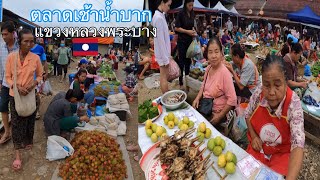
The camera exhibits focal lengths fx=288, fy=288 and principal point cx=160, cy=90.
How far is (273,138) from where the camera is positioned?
2.00 metres

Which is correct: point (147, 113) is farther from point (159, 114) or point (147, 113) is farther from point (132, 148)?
point (132, 148)

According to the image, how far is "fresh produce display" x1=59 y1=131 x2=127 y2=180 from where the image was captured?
9.27ft

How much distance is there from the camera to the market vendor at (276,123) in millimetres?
1729

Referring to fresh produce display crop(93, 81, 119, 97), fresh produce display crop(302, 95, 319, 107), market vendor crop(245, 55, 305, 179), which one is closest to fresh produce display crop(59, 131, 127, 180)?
market vendor crop(245, 55, 305, 179)

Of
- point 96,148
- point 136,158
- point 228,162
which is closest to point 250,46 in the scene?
point 136,158

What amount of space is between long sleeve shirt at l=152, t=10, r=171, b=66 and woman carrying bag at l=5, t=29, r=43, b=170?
1.38 metres

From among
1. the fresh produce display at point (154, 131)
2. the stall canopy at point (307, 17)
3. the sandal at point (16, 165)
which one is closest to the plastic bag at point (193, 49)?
the fresh produce display at point (154, 131)

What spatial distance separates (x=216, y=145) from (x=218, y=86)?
83 centimetres

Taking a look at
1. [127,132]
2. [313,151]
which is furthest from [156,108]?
[313,151]

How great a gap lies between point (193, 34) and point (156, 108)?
1.77m

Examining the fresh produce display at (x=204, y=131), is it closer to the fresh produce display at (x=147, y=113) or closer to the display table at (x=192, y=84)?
the fresh produce display at (x=147, y=113)

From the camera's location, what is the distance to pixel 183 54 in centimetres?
454

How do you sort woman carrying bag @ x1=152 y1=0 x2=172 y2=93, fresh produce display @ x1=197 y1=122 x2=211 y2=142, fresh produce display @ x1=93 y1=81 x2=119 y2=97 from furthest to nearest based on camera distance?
1. fresh produce display @ x1=93 y1=81 x2=119 y2=97
2. woman carrying bag @ x1=152 y1=0 x2=172 y2=93
3. fresh produce display @ x1=197 y1=122 x2=211 y2=142

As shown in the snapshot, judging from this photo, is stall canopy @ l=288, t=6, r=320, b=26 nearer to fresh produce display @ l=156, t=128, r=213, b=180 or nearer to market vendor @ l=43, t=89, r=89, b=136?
market vendor @ l=43, t=89, r=89, b=136
